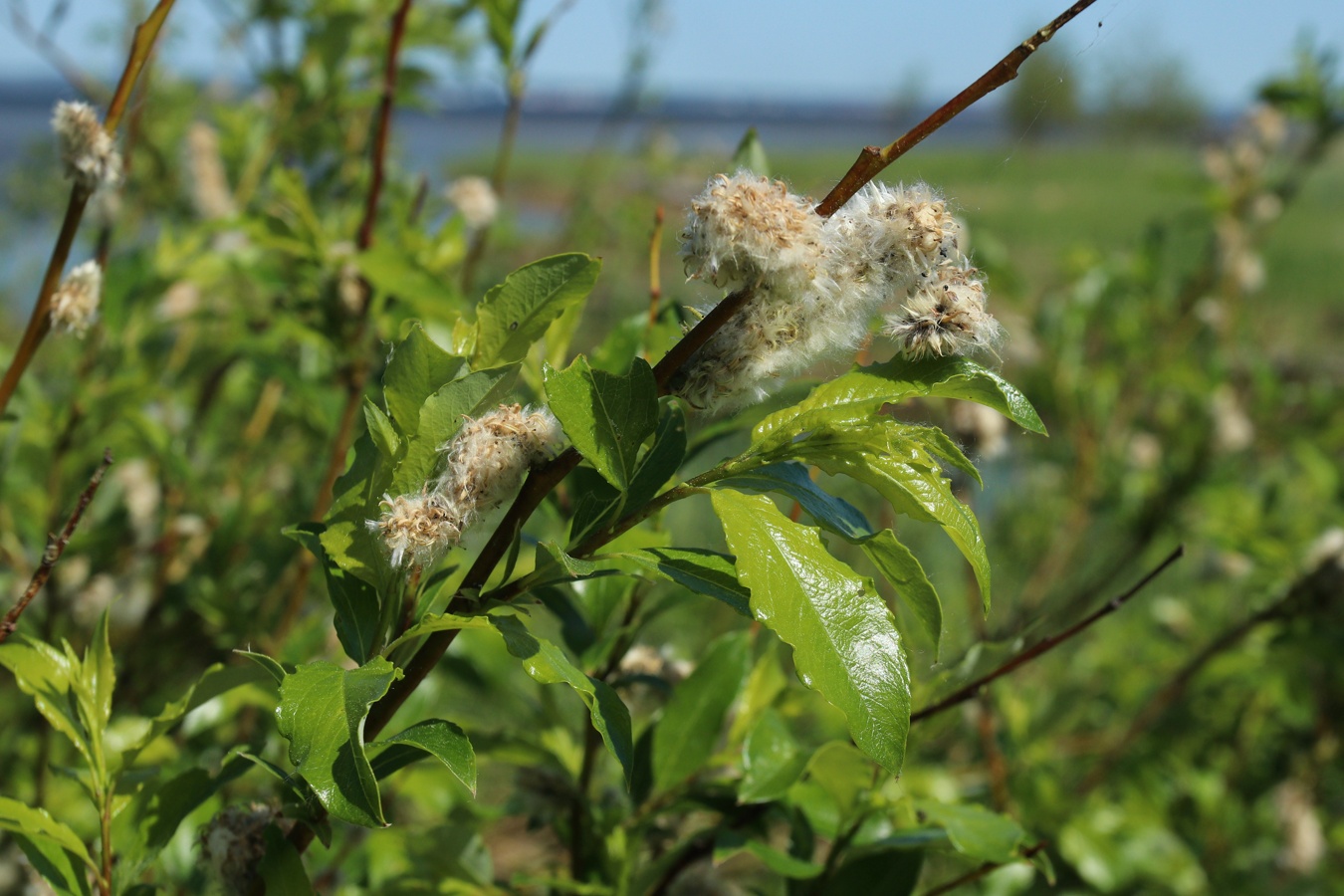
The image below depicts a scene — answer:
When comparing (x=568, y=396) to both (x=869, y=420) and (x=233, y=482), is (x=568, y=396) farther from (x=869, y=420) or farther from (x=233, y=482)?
(x=233, y=482)

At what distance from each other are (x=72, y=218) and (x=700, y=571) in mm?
535

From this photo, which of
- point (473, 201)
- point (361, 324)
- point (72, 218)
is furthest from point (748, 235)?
point (473, 201)

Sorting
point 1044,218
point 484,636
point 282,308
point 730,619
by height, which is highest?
point 1044,218

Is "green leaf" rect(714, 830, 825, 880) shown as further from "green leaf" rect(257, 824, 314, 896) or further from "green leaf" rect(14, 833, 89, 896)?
"green leaf" rect(14, 833, 89, 896)

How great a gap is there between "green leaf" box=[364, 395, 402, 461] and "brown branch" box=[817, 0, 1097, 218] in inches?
10.8

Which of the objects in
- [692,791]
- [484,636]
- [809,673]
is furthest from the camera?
[484,636]

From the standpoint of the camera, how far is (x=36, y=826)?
0.64 meters

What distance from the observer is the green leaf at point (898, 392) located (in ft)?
1.90

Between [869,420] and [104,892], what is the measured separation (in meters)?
0.57

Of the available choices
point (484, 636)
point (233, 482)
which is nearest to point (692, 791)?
point (484, 636)

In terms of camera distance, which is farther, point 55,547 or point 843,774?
point 843,774

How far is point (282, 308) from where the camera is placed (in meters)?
1.33

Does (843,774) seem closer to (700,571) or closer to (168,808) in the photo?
(700,571)

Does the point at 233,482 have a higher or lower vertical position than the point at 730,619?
lower
